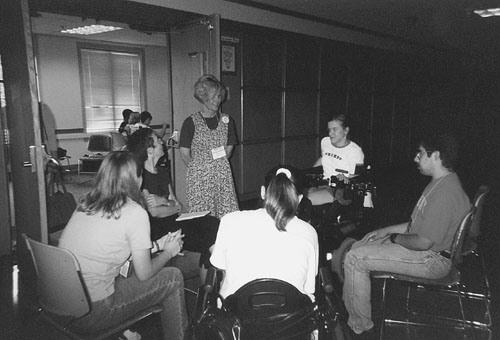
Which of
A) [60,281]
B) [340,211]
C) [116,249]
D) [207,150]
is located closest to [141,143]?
[207,150]

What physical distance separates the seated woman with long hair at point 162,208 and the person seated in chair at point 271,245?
62 centimetres

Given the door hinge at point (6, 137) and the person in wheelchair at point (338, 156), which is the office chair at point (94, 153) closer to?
the door hinge at point (6, 137)

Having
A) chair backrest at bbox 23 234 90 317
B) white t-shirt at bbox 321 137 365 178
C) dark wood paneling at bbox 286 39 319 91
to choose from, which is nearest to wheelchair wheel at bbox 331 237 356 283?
white t-shirt at bbox 321 137 365 178

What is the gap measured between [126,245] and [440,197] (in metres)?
1.69

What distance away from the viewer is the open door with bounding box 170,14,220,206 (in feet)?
13.9

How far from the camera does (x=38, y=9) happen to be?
3766mm

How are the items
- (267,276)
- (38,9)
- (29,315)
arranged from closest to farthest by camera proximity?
(267,276) → (29,315) → (38,9)

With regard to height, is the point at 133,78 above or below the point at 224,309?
above

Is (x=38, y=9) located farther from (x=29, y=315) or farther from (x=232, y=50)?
(x=29, y=315)

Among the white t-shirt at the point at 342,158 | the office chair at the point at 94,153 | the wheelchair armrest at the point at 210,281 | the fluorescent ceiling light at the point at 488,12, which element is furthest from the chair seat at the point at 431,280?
the office chair at the point at 94,153

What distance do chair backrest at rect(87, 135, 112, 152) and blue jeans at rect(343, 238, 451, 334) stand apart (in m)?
7.41

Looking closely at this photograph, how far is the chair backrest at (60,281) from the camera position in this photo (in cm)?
168

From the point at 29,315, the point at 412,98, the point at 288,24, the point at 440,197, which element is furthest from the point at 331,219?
the point at 412,98

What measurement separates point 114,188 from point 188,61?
2.93 m
